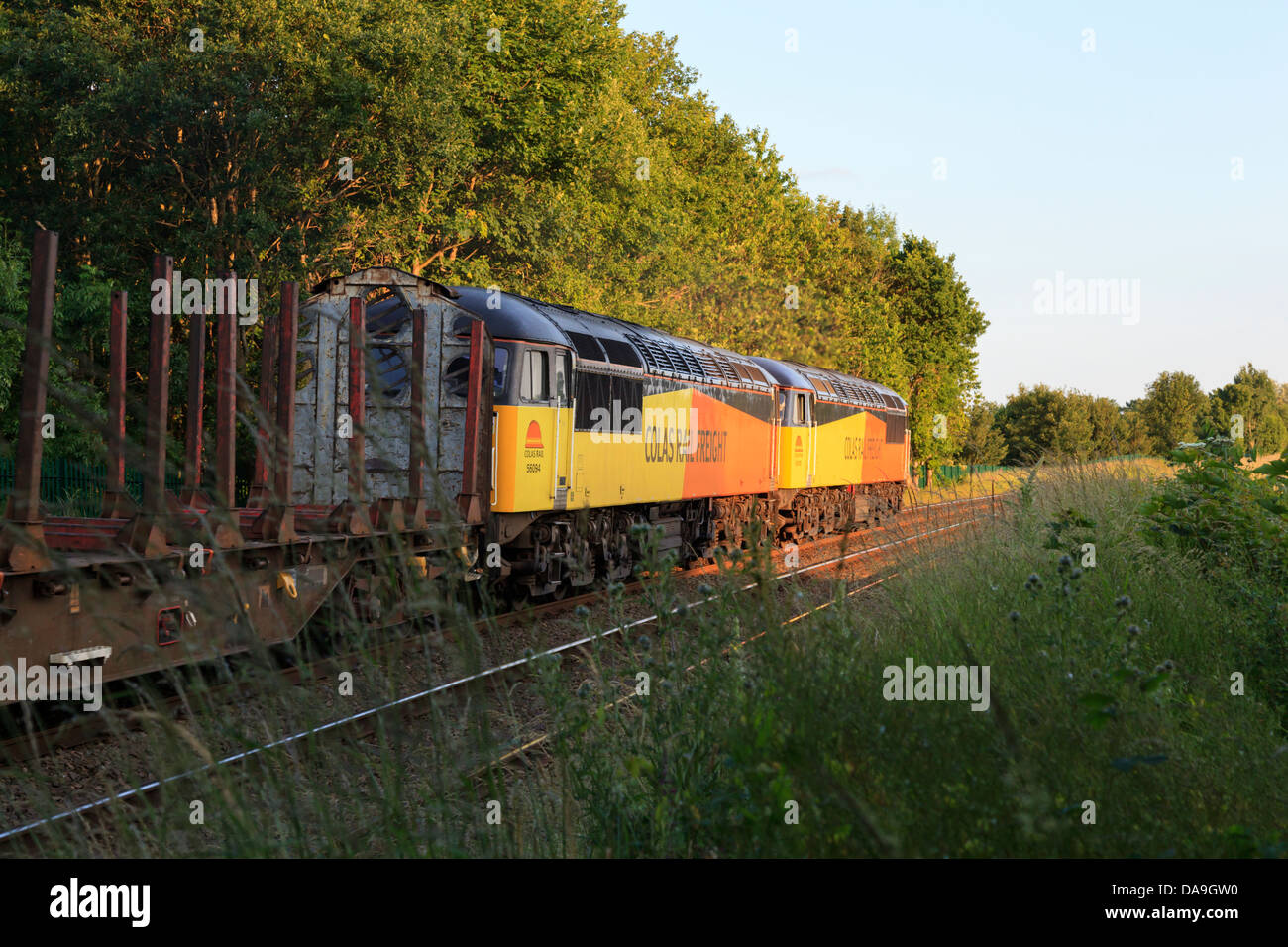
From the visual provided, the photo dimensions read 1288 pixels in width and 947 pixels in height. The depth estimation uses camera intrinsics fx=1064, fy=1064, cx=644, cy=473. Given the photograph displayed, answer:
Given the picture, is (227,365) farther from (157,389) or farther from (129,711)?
(129,711)

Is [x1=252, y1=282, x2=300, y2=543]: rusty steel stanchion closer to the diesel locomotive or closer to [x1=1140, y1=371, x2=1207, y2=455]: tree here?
the diesel locomotive

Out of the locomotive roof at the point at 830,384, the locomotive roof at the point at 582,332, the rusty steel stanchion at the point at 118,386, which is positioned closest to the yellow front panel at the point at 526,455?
the locomotive roof at the point at 582,332

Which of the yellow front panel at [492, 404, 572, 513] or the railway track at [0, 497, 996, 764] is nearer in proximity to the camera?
the railway track at [0, 497, 996, 764]

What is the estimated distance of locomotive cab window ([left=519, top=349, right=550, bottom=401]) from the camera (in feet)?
41.7

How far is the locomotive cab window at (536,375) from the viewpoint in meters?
12.7

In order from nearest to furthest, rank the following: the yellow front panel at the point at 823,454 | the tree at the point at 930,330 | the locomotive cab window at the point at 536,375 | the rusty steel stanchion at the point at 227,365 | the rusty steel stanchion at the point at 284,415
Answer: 1. the rusty steel stanchion at the point at 227,365
2. the rusty steel stanchion at the point at 284,415
3. the locomotive cab window at the point at 536,375
4. the yellow front panel at the point at 823,454
5. the tree at the point at 930,330

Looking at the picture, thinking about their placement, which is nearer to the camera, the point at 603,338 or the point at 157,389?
the point at 157,389

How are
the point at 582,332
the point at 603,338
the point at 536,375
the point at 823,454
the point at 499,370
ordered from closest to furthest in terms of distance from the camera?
1. the point at 499,370
2. the point at 536,375
3. the point at 582,332
4. the point at 603,338
5. the point at 823,454

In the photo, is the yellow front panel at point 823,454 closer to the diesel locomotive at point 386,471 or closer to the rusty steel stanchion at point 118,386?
the diesel locomotive at point 386,471

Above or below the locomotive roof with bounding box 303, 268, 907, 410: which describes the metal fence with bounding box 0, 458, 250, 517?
below

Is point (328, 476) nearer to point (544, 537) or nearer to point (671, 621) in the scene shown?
point (544, 537)

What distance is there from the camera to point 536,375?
12.9m

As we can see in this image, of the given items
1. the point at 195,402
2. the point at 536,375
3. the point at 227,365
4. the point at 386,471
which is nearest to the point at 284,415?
the point at 195,402

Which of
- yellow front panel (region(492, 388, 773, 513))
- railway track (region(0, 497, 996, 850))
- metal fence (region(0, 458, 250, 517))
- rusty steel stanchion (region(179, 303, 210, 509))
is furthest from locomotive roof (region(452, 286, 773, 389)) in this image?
metal fence (region(0, 458, 250, 517))
